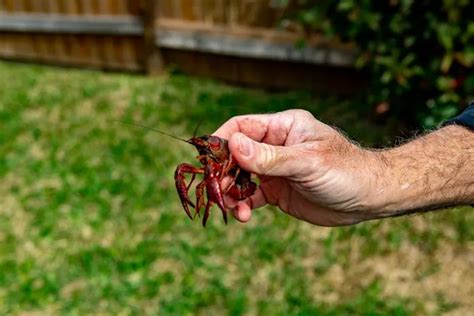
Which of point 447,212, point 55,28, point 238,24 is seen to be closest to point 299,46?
point 238,24

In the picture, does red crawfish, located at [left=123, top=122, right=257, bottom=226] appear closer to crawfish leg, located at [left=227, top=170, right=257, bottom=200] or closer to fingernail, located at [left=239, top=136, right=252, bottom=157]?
crawfish leg, located at [left=227, top=170, right=257, bottom=200]

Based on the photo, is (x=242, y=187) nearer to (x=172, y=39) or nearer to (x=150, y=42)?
(x=172, y=39)

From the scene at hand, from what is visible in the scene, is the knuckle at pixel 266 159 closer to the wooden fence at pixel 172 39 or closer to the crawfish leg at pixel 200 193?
the crawfish leg at pixel 200 193

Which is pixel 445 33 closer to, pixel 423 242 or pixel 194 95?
pixel 423 242

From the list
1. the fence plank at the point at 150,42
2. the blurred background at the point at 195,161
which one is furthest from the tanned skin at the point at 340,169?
the fence plank at the point at 150,42

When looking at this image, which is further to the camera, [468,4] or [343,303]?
[468,4]
